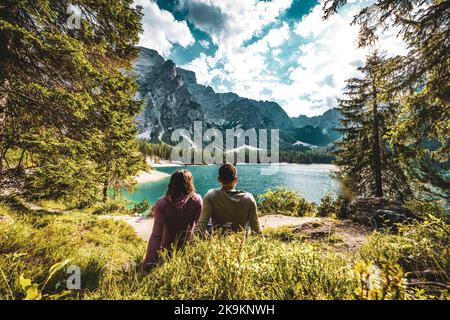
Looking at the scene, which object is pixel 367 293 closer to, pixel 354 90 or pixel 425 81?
pixel 425 81

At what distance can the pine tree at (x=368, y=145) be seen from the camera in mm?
12727

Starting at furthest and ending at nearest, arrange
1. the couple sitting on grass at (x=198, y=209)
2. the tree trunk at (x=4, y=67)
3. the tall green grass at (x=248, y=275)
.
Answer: the tree trunk at (x=4, y=67) < the couple sitting on grass at (x=198, y=209) < the tall green grass at (x=248, y=275)

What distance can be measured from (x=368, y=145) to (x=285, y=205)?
6.82 meters

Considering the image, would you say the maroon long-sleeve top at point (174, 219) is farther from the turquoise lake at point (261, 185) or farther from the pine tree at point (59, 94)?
the turquoise lake at point (261, 185)

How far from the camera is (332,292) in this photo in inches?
66.9

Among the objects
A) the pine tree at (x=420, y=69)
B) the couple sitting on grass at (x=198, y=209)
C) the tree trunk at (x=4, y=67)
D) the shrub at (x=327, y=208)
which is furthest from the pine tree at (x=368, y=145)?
the tree trunk at (x=4, y=67)

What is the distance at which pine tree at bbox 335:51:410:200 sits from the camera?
12.7 metres

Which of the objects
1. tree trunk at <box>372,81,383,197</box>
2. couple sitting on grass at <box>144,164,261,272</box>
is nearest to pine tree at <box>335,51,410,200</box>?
tree trunk at <box>372,81,383,197</box>

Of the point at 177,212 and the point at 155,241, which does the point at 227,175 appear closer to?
the point at 177,212

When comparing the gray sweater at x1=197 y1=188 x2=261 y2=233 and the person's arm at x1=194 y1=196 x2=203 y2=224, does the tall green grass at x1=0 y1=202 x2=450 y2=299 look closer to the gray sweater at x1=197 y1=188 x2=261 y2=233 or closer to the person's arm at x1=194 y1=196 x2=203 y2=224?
the gray sweater at x1=197 y1=188 x2=261 y2=233

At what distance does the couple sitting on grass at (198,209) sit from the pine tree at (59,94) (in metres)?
2.93

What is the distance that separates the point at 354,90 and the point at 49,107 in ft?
55.3

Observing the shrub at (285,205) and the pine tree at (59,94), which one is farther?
the shrub at (285,205)
